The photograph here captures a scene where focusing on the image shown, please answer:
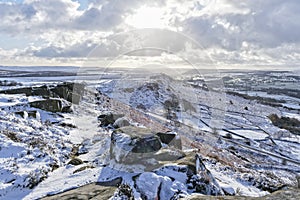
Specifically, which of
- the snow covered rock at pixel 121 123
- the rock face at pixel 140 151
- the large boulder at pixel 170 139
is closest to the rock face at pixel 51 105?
the snow covered rock at pixel 121 123

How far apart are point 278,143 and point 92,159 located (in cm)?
2646

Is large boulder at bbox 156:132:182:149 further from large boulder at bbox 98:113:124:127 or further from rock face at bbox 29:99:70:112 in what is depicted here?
rock face at bbox 29:99:70:112

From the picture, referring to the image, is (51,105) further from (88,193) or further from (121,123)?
(88,193)

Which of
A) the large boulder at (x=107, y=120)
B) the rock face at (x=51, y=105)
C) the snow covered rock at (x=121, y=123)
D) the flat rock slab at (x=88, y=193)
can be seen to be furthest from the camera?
the rock face at (x=51, y=105)

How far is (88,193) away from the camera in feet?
23.5

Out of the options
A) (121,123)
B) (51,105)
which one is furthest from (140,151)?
(51,105)

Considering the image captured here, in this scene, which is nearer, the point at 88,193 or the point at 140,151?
the point at 88,193

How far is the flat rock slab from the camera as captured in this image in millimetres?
6890

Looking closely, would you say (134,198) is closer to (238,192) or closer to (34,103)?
(238,192)

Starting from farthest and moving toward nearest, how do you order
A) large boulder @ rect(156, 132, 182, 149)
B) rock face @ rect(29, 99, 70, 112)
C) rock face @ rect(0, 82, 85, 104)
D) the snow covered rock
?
rock face @ rect(0, 82, 85, 104) < rock face @ rect(29, 99, 70, 112) < the snow covered rock < large boulder @ rect(156, 132, 182, 149)

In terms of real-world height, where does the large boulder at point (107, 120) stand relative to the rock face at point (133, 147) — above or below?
below

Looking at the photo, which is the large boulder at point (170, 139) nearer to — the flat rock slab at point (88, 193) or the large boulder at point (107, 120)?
the large boulder at point (107, 120)

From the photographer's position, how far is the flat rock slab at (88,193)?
22.6 feet

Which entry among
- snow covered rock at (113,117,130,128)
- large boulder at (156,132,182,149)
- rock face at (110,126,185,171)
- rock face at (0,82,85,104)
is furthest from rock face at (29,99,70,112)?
rock face at (110,126,185,171)
